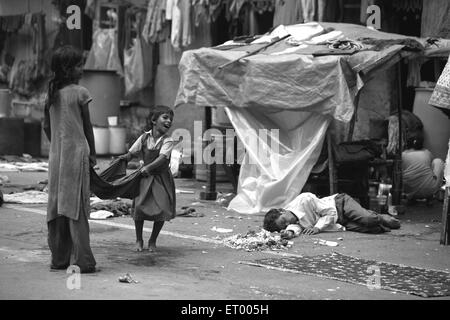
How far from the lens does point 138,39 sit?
18.6 metres

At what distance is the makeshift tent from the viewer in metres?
11.2

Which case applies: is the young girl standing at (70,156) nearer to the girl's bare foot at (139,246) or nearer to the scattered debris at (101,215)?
the girl's bare foot at (139,246)

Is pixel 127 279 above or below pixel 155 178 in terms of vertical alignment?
below

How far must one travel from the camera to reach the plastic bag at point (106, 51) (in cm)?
1891

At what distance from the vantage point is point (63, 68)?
7684mm

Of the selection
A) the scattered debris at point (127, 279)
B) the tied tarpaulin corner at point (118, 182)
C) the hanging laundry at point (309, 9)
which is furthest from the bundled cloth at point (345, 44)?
the scattered debris at point (127, 279)

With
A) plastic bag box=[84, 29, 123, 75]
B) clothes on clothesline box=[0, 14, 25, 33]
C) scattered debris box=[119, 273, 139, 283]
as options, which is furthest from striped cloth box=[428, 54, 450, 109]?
clothes on clothesline box=[0, 14, 25, 33]

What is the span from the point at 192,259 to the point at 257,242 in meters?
0.90

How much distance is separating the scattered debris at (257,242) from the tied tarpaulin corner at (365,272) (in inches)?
21.8

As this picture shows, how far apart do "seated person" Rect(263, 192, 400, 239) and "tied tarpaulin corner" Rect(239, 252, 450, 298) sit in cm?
132

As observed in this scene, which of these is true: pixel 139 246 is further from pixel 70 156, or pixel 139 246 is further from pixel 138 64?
pixel 138 64

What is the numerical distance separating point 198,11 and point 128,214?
6066 millimetres

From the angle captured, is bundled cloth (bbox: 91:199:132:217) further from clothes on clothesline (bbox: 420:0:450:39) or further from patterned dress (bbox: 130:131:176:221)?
clothes on clothesline (bbox: 420:0:450:39)

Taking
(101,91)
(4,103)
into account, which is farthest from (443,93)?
(4,103)
